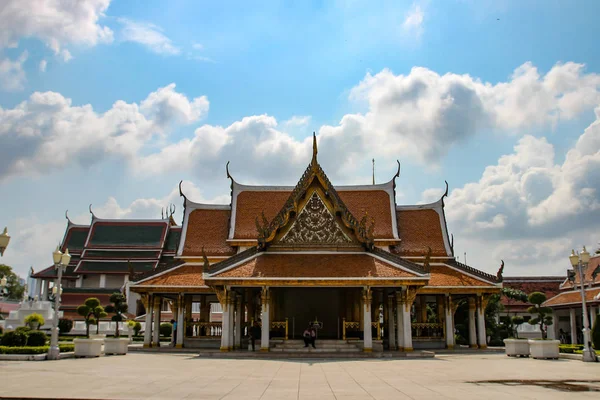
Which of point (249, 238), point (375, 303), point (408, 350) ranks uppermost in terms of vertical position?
point (249, 238)

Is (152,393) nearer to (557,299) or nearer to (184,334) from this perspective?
(184,334)

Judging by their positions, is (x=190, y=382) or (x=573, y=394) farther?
(x=190, y=382)

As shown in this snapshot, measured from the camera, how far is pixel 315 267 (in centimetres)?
2081

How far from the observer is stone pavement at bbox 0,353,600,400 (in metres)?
9.21

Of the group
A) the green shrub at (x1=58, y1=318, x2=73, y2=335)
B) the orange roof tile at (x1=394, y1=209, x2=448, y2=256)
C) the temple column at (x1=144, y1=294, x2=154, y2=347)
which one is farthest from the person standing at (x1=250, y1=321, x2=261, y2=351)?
the green shrub at (x1=58, y1=318, x2=73, y2=335)

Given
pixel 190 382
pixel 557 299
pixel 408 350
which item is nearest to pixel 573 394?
pixel 190 382

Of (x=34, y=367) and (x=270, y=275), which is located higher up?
(x=270, y=275)

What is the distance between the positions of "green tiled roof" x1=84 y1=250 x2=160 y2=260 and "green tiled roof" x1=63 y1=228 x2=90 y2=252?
199cm

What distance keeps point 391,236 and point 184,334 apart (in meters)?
10.3

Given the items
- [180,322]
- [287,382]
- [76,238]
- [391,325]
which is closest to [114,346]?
[180,322]

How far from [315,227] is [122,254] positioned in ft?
113

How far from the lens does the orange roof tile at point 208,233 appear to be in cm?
2711

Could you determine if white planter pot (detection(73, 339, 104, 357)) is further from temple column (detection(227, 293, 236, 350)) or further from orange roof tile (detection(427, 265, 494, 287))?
orange roof tile (detection(427, 265, 494, 287))

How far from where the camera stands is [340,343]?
20.9 meters
